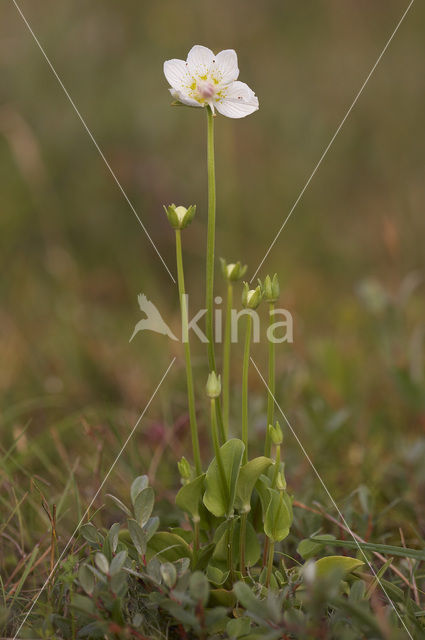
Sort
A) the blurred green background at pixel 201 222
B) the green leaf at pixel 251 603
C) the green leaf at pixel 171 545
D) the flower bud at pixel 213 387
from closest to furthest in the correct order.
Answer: the green leaf at pixel 251 603 → the flower bud at pixel 213 387 → the green leaf at pixel 171 545 → the blurred green background at pixel 201 222

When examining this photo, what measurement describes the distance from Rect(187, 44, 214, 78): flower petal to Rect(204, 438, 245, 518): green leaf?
0.63 meters

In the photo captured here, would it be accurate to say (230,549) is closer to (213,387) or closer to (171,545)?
(171,545)

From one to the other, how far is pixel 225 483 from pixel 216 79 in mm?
688

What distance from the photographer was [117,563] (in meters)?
0.97

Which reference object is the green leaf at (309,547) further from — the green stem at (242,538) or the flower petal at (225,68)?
the flower petal at (225,68)

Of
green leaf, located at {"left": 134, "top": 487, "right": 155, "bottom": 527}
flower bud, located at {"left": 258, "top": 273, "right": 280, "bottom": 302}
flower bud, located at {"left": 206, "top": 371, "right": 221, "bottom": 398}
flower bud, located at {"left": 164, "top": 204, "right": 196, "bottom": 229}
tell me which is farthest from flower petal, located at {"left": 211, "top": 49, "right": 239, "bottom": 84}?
green leaf, located at {"left": 134, "top": 487, "right": 155, "bottom": 527}

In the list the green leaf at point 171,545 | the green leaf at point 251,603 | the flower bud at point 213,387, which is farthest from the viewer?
the green leaf at point 171,545

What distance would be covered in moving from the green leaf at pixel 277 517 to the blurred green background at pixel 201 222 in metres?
0.36

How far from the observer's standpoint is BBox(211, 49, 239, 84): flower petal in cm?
108

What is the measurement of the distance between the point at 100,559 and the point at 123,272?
76.4 inches

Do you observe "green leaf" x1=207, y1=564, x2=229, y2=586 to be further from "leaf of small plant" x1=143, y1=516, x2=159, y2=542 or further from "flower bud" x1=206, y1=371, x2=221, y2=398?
"flower bud" x1=206, y1=371, x2=221, y2=398

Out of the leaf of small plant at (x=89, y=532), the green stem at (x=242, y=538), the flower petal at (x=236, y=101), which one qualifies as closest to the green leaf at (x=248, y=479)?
the green stem at (x=242, y=538)

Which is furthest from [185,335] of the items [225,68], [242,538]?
[225,68]

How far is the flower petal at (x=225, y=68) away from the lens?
1.08 metres
